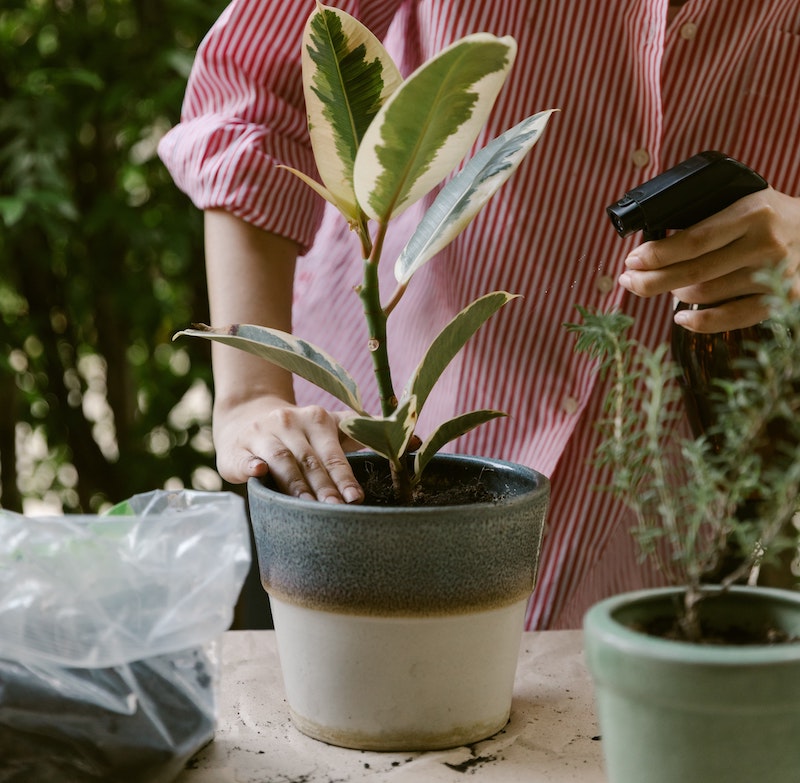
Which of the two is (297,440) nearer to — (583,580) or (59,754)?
(59,754)

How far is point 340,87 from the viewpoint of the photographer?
550 millimetres

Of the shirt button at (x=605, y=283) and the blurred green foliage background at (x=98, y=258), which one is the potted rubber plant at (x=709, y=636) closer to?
the shirt button at (x=605, y=283)

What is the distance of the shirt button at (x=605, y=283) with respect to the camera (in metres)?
0.88

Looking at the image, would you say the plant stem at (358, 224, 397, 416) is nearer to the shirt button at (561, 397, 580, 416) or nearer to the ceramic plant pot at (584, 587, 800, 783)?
the ceramic plant pot at (584, 587, 800, 783)

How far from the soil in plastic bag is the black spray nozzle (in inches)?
13.3

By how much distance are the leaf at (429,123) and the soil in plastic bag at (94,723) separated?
0.85ft

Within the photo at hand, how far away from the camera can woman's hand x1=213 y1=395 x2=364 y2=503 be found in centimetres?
59

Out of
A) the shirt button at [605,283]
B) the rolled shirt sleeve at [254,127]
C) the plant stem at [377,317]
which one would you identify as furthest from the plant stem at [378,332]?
the shirt button at [605,283]

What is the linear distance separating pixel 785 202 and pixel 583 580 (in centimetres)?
41

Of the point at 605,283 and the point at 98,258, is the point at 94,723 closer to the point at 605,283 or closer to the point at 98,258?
the point at 605,283

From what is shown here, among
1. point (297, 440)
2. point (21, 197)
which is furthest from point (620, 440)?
point (21, 197)

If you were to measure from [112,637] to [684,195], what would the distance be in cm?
39

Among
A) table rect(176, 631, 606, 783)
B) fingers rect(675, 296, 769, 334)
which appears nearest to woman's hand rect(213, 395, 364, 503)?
table rect(176, 631, 606, 783)

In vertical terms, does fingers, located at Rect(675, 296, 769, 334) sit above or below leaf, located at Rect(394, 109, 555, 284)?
below
